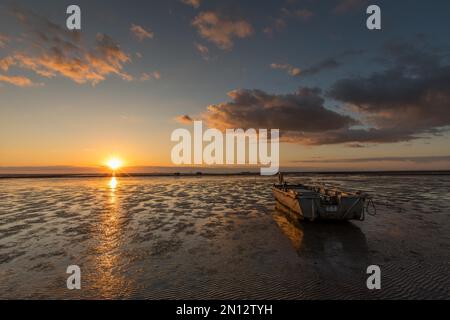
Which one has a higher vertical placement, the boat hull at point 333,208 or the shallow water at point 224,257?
the boat hull at point 333,208

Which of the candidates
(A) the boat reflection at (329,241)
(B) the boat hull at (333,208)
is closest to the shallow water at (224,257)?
(A) the boat reflection at (329,241)

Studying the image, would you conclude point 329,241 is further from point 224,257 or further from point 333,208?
point 224,257

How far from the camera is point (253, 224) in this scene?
16.0 metres

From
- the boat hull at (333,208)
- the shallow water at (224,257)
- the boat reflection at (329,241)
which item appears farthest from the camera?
the boat hull at (333,208)

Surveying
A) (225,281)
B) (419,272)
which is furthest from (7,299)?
(419,272)

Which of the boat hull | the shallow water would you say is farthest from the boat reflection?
the boat hull

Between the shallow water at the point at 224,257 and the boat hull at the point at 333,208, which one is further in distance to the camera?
the boat hull at the point at 333,208

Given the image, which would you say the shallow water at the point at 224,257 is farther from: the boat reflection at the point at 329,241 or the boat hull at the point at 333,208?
the boat hull at the point at 333,208

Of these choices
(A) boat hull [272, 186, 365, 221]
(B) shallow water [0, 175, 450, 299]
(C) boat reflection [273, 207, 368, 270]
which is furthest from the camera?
(A) boat hull [272, 186, 365, 221]

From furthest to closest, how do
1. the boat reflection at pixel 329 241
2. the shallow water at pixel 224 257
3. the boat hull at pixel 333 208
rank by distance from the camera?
the boat hull at pixel 333 208 < the boat reflection at pixel 329 241 < the shallow water at pixel 224 257

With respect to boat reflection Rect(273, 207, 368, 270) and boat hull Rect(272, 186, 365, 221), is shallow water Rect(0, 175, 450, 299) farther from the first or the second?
boat hull Rect(272, 186, 365, 221)
